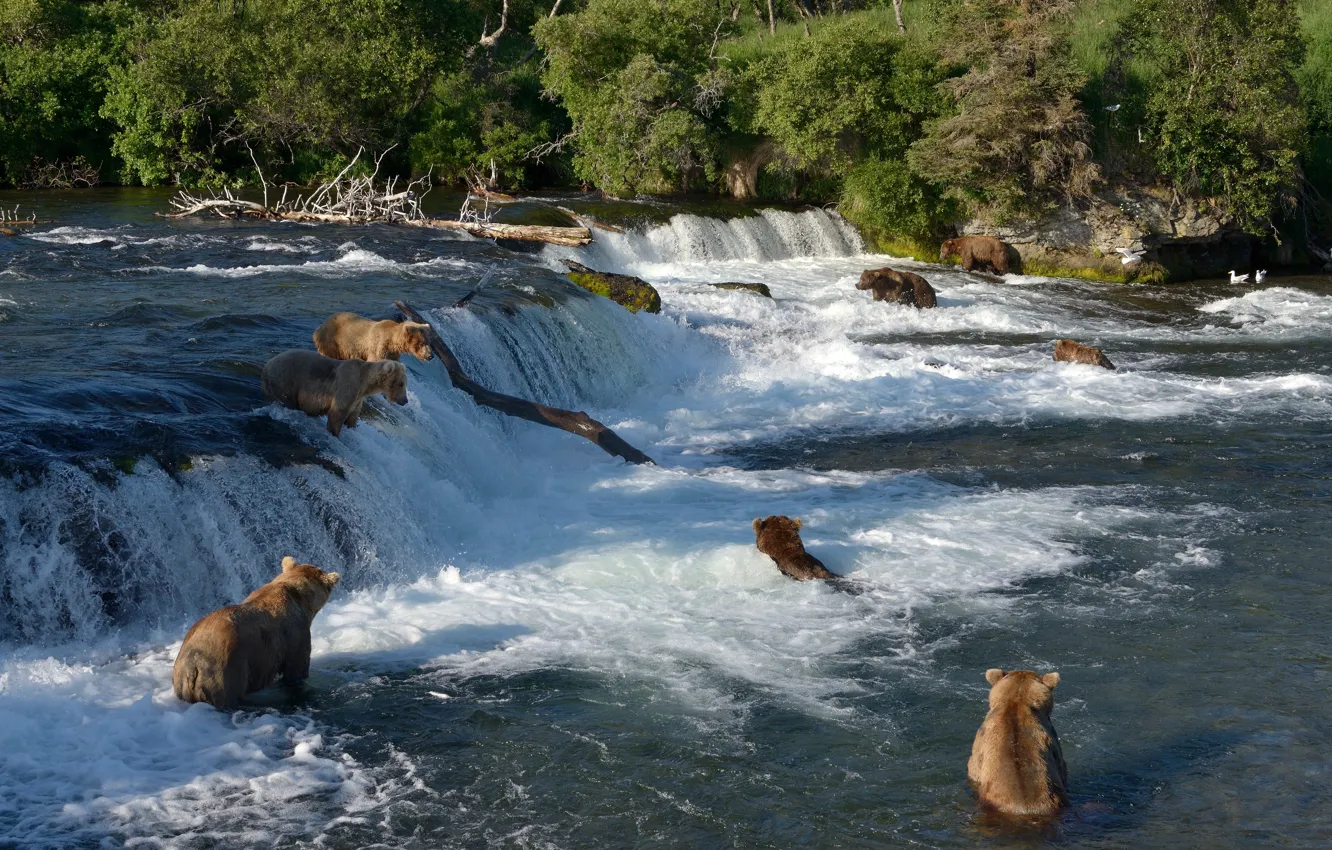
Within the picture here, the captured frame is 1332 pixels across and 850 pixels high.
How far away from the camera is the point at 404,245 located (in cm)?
2227

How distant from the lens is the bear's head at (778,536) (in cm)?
1070

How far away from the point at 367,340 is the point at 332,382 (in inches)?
52.5

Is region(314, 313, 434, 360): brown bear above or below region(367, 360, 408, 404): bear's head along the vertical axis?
above

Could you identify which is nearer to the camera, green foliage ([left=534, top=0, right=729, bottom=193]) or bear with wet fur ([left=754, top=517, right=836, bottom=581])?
bear with wet fur ([left=754, top=517, right=836, bottom=581])

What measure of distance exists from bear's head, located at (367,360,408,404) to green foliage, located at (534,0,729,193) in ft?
64.5

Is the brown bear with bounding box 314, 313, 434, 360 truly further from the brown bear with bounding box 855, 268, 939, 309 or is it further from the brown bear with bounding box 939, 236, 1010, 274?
the brown bear with bounding box 939, 236, 1010, 274

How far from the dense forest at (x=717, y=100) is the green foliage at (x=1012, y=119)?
5cm

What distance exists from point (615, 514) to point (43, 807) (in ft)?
21.1

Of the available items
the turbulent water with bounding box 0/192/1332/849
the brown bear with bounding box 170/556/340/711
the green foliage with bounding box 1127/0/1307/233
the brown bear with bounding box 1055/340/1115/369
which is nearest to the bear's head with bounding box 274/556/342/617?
the brown bear with bounding box 170/556/340/711

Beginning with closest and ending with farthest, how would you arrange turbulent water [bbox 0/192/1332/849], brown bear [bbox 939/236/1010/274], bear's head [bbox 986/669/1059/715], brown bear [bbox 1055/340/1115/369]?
bear's head [bbox 986/669/1059/715]
turbulent water [bbox 0/192/1332/849]
brown bear [bbox 1055/340/1115/369]
brown bear [bbox 939/236/1010/274]

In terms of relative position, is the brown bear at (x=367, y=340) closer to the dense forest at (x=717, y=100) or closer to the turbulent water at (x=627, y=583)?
the turbulent water at (x=627, y=583)

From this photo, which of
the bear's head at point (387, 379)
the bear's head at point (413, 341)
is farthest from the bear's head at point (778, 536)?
the bear's head at point (413, 341)

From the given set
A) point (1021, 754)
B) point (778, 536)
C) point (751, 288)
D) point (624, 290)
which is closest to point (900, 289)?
point (751, 288)

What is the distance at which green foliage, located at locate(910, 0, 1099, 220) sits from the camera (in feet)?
85.9
